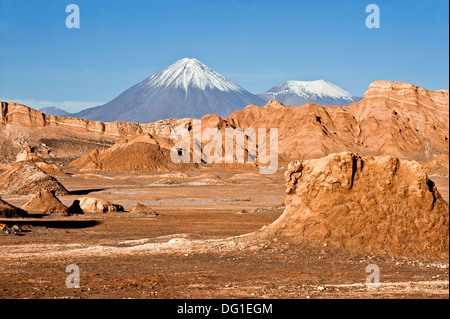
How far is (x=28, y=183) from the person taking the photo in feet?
147

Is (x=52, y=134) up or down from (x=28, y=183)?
up

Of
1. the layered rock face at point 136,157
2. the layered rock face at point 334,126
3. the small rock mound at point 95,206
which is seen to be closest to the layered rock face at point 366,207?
the small rock mound at point 95,206

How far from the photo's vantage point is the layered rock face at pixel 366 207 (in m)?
13.4

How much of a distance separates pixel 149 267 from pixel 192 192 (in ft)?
127

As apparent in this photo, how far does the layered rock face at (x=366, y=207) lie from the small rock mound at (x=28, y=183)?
32230mm

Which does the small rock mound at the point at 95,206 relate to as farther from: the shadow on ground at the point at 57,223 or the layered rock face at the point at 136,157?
the layered rock face at the point at 136,157

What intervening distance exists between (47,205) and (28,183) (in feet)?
52.7

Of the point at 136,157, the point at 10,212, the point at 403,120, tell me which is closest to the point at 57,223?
the point at 10,212

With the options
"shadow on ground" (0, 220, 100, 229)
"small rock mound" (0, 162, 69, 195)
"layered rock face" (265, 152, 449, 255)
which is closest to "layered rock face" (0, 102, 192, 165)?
"small rock mound" (0, 162, 69, 195)

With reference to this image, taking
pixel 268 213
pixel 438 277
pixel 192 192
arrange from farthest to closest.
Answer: pixel 192 192
pixel 268 213
pixel 438 277

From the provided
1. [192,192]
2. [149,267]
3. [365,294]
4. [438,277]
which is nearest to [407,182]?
[438,277]

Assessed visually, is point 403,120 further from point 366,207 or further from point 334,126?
point 366,207
